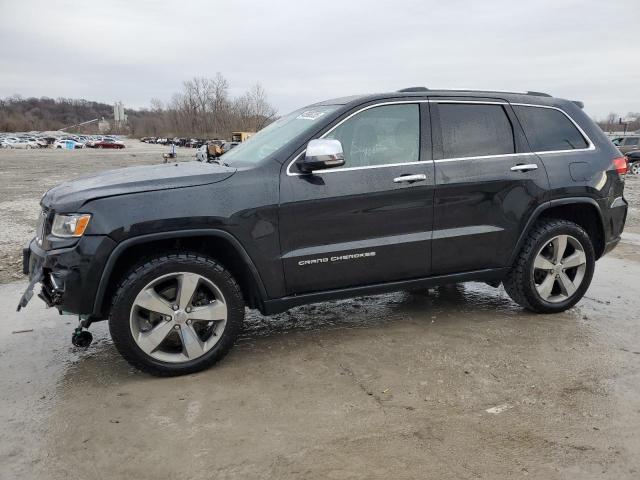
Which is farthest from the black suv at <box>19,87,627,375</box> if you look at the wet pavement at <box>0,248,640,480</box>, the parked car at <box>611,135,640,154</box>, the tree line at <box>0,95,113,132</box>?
the tree line at <box>0,95,113,132</box>

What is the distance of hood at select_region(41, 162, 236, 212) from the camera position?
11.0 ft

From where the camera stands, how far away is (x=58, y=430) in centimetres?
296

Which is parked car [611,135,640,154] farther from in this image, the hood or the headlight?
the headlight

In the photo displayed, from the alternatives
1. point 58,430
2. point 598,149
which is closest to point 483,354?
point 598,149

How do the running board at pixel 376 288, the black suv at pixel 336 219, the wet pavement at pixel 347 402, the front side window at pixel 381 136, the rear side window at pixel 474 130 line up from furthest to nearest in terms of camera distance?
the rear side window at pixel 474 130 < the front side window at pixel 381 136 < the running board at pixel 376 288 < the black suv at pixel 336 219 < the wet pavement at pixel 347 402

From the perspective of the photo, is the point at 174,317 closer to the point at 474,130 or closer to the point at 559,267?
the point at 474,130

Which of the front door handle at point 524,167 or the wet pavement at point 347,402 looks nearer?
the wet pavement at point 347,402

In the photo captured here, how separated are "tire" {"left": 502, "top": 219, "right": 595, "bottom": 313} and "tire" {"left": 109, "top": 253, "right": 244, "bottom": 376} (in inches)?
94.8

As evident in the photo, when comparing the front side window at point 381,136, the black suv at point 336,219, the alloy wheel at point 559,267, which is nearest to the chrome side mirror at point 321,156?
the black suv at point 336,219

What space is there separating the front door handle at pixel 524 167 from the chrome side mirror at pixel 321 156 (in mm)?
1527

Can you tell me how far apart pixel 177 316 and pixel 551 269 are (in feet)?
10.1

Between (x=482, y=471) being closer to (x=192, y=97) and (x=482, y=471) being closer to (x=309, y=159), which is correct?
(x=309, y=159)

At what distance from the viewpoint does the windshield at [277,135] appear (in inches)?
156

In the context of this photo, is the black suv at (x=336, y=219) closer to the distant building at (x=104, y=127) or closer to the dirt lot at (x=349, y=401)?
the dirt lot at (x=349, y=401)
